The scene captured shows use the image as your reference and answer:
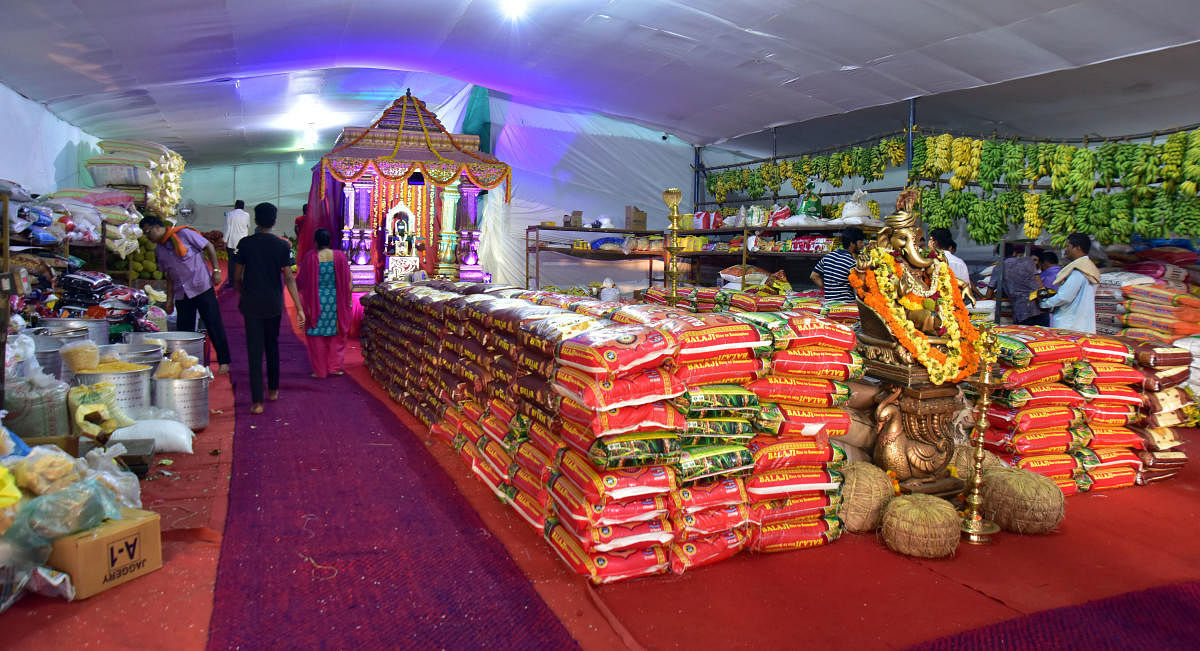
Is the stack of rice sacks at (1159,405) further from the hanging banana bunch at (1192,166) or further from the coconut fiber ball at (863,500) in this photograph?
the hanging banana bunch at (1192,166)

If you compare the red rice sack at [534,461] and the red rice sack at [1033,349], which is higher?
the red rice sack at [1033,349]

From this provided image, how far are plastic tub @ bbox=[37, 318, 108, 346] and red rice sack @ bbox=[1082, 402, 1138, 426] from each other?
21.2ft

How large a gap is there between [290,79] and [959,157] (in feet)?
27.1

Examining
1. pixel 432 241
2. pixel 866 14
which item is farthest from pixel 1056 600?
pixel 432 241

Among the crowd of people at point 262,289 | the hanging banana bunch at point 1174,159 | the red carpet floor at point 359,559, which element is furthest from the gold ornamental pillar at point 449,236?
the hanging banana bunch at point 1174,159

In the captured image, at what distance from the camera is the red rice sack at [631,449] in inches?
93.8

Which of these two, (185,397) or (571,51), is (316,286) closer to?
(185,397)

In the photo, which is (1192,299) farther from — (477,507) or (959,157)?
(477,507)

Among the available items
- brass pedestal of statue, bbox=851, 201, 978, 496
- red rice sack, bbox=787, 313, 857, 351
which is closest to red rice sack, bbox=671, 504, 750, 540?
red rice sack, bbox=787, 313, 857, 351

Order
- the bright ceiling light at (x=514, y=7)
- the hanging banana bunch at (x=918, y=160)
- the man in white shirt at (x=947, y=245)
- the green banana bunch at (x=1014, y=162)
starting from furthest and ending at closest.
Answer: the hanging banana bunch at (x=918, y=160), the bright ceiling light at (x=514, y=7), the green banana bunch at (x=1014, y=162), the man in white shirt at (x=947, y=245)

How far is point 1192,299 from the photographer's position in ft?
18.8

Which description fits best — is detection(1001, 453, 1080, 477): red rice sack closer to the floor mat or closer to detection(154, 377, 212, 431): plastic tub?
the floor mat

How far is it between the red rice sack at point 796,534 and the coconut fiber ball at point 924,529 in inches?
9.5

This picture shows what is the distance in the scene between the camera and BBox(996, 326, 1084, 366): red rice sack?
354 centimetres
